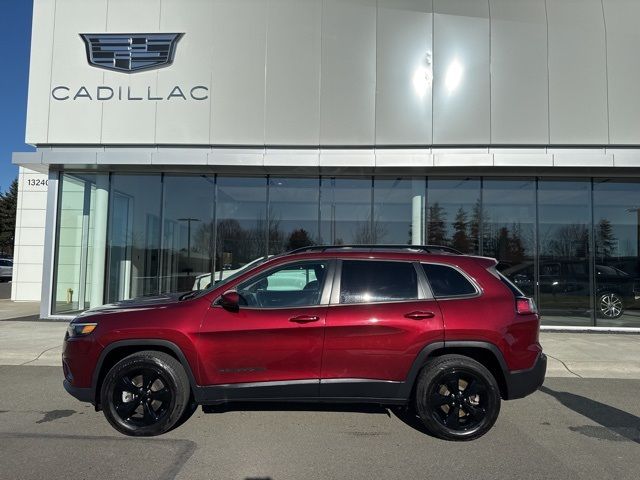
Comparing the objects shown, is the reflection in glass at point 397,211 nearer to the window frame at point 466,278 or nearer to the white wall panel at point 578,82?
the white wall panel at point 578,82

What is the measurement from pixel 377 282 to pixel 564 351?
5.78 m

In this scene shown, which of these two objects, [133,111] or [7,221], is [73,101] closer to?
[133,111]

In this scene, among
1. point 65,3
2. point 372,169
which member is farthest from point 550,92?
point 65,3

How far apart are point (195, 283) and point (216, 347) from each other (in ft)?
25.9

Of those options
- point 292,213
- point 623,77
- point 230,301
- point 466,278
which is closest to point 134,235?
point 292,213

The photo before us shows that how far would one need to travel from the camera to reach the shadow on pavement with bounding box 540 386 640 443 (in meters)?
5.04

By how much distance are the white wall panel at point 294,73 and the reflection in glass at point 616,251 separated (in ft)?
24.1

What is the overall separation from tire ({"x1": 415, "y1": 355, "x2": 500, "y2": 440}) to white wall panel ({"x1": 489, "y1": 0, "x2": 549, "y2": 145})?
8.03 m

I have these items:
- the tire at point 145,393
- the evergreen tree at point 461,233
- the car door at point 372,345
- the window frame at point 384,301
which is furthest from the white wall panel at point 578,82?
the tire at point 145,393

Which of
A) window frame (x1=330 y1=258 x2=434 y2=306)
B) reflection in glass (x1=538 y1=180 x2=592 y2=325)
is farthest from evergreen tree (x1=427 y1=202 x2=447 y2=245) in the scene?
window frame (x1=330 y1=258 x2=434 y2=306)

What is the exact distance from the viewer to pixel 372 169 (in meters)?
11.9

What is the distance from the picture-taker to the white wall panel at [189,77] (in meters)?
11.8

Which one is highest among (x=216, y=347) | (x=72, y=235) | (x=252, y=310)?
(x=72, y=235)

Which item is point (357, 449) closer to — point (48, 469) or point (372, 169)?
point (48, 469)
